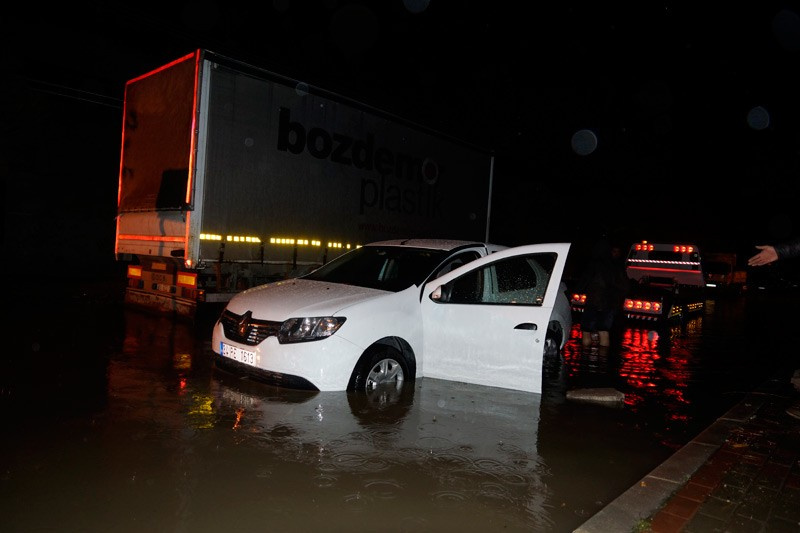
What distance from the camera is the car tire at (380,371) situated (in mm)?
5371

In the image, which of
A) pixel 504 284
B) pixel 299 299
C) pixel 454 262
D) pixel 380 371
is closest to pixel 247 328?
pixel 299 299

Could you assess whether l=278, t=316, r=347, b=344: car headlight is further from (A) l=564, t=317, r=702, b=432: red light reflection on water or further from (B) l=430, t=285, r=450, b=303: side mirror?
(A) l=564, t=317, r=702, b=432: red light reflection on water

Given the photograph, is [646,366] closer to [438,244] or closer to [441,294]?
[438,244]

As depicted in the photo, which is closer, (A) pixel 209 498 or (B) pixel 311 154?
(A) pixel 209 498

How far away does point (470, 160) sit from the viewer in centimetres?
1361

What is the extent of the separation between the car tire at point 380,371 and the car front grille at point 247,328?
86 centimetres

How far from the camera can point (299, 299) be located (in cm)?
556

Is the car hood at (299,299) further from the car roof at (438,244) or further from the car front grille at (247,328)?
the car roof at (438,244)

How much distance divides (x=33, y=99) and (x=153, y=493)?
18241 millimetres

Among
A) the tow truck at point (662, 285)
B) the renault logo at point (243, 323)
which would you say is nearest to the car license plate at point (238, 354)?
the renault logo at point (243, 323)

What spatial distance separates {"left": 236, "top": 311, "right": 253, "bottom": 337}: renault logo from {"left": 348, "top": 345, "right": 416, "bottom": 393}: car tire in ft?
3.77

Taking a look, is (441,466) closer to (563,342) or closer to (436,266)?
(436,266)

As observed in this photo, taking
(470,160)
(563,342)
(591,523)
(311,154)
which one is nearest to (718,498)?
(591,523)

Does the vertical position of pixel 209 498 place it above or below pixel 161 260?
below
